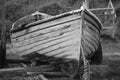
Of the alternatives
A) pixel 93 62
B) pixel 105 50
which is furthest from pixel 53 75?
pixel 105 50

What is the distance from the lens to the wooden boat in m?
5.26

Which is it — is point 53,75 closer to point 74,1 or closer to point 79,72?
point 79,72

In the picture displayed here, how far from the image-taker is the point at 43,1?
15242 millimetres

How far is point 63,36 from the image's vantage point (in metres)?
5.42

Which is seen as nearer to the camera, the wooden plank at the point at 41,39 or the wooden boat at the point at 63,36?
the wooden boat at the point at 63,36

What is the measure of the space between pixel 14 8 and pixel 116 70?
9052mm

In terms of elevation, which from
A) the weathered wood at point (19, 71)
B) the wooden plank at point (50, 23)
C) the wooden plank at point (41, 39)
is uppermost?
the wooden plank at point (50, 23)

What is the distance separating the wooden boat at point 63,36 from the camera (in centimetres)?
526

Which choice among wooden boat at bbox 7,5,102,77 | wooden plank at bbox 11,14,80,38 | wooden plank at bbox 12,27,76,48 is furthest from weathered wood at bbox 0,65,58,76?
wooden plank at bbox 11,14,80,38

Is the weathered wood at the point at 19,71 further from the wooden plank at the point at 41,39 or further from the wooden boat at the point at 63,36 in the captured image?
the wooden plank at the point at 41,39

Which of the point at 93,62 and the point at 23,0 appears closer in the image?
the point at 93,62

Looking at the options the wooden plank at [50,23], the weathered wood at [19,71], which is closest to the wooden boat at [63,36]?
the wooden plank at [50,23]

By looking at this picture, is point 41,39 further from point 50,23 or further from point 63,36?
point 63,36

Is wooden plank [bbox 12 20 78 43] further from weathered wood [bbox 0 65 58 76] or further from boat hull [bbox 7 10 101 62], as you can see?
weathered wood [bbox 0 65 58 76]
